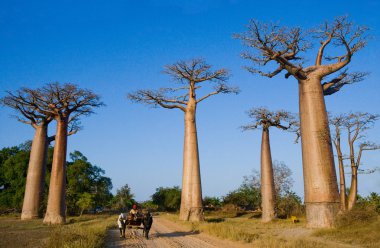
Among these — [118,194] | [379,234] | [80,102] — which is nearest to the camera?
[379,234]

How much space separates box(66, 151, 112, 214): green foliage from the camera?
1214 inches

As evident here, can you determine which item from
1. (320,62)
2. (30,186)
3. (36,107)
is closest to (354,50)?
(320,62)

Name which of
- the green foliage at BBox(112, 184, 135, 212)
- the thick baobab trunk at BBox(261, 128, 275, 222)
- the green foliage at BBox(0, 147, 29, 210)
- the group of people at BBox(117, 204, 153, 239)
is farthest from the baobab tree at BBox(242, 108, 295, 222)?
the green foliage at BBox(112, 184, 135, 212)

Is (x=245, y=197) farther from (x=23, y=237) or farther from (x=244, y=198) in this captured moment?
(x=23, y=237)

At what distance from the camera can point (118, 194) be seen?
190 ft

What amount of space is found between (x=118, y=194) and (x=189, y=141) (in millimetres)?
42716

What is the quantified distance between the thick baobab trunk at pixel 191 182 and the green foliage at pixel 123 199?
3552 centimetres

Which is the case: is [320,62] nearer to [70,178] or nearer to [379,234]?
[379,234]

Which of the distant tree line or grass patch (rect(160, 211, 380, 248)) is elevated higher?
the distant tree line

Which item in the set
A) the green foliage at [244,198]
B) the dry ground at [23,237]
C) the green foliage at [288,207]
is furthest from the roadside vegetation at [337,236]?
the green foliage at [244,198]

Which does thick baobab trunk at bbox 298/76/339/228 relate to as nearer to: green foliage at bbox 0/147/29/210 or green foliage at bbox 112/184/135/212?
green foliage at bbox 0/147/29/210

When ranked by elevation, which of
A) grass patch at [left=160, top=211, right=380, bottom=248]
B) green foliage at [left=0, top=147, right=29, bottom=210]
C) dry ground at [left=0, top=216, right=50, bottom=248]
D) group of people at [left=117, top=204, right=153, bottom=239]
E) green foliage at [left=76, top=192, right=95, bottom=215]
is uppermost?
green foliage at [left=0, top=147, right=29, bottom=210]

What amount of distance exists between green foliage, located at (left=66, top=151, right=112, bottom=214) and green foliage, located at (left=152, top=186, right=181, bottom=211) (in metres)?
10.4

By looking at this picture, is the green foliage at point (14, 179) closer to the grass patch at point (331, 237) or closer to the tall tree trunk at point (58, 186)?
the tall tree trunk at point (58, 186)
